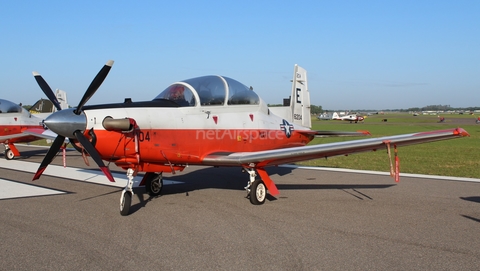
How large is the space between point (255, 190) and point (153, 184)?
7.94 feet

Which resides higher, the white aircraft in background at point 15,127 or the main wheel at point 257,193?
the white aircraft in background at point 15,127

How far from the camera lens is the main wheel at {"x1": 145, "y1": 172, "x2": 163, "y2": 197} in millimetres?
9148

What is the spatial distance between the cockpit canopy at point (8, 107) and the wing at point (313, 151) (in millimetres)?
13715

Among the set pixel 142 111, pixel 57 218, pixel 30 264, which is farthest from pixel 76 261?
pixel 142 111

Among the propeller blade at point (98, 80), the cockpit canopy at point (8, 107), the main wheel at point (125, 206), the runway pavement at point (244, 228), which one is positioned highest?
the propeller blade at point (98, 80)

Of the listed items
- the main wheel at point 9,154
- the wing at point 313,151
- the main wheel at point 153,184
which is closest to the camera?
the wing at point 313,151

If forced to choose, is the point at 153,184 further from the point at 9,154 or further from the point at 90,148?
the point at 9,154

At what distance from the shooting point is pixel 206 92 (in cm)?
839

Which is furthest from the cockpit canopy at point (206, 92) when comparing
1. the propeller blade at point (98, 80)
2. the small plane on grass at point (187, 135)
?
the propeller blade at point (98, 80)

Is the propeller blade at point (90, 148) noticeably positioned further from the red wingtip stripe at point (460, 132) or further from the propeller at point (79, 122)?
the red wingtip stripe at point (460, 132)

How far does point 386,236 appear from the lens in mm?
5938

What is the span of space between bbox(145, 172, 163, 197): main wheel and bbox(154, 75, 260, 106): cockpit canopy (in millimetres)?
1938

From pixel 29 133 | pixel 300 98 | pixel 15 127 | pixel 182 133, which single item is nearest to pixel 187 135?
pixel 182 133

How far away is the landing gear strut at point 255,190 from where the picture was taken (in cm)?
821
